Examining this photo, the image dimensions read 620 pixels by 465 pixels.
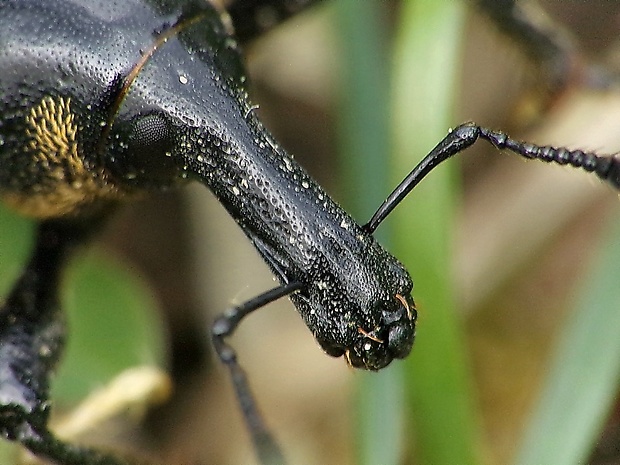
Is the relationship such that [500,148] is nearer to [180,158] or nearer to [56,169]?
[180,158]

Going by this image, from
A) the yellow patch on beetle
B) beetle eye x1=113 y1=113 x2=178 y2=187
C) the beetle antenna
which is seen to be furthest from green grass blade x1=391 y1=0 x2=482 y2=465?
the yellow patch on beetle

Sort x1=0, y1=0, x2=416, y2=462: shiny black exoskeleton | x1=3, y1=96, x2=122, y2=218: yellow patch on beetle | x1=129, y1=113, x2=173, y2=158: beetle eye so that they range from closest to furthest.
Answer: x1=0, y1=0, x2=416, y2=462: shiny black exoskeleton → x1=129, y1=113, x2=173, y2=158: beetle eye → x1=3, y1=96, x2=122, y2=218: yellow patch on beetle

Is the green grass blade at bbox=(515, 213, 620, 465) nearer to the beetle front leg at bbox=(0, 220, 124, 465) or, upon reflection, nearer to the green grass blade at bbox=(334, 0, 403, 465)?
the green grass blade at bbox=(334, 0, 403, 465)

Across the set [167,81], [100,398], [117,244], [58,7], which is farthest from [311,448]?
[58,7]

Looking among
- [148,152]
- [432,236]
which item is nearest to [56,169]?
[148,152]

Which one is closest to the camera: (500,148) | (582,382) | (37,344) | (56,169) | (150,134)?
(500,148)

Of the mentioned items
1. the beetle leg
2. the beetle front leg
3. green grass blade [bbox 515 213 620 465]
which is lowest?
green grass blade [bbox 515 213 620 465]
